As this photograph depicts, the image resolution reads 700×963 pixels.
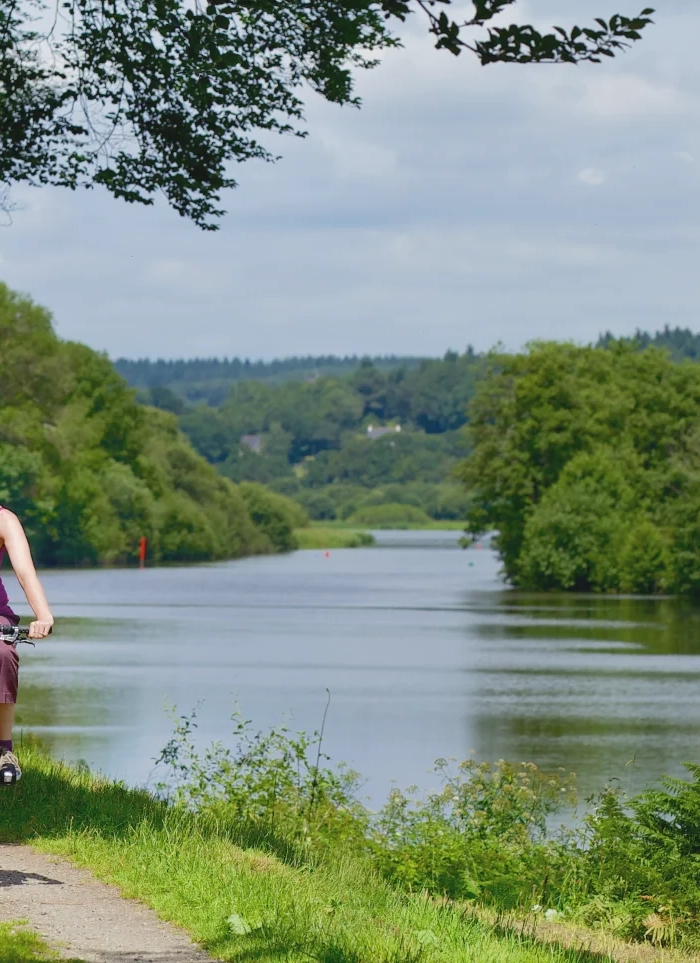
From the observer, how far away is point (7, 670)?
6648 mm

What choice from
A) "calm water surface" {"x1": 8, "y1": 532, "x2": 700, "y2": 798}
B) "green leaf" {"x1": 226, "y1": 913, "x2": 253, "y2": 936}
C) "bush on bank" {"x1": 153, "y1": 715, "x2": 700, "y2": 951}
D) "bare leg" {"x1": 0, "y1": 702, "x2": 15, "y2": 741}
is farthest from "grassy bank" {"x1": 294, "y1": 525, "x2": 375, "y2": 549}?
"green leaf" {"x1": 226, "y1": 913, "x2": 253, "y2": 936}

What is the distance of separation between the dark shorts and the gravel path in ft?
2.85

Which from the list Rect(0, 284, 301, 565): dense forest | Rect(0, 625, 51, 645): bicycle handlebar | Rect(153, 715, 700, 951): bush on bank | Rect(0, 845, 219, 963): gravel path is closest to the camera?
Rect(0, 845, 219, 963): gravel path

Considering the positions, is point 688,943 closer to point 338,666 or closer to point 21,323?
point 338,666

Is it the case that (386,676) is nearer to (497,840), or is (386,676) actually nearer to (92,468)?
(497,840)

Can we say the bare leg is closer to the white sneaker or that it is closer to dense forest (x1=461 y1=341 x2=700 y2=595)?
the white sneaker

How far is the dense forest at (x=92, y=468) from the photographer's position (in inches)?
3019

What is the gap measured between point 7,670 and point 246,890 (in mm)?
1457

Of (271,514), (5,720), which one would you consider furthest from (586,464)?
(5,720)

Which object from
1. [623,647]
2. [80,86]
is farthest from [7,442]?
[80,86]

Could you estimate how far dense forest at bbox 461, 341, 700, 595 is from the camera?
6825cm

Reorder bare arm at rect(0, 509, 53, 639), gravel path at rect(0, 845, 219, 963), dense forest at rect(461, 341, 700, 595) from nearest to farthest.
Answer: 1. gravel path at rect(0, 845, 219, 963)
2. bare arm at rect(0, 509, 53, 639)
3. dense forest at rect(461, 341, 700, 595)

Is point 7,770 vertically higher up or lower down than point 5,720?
lower down

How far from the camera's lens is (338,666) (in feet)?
113
